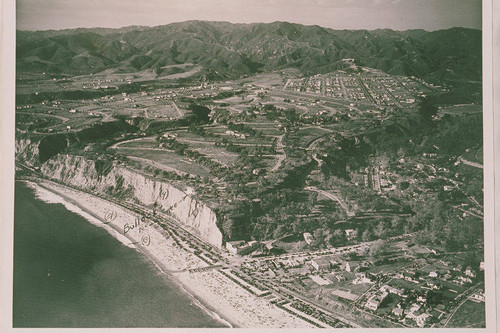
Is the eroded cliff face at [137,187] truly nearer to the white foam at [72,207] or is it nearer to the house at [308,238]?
the white foam at [72,207]

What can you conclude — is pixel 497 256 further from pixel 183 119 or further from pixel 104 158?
pixel 104 158

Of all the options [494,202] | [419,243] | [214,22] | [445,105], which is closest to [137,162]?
[214,22]

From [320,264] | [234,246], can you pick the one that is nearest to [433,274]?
[320,264]

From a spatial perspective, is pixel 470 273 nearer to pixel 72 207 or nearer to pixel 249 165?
pixel 249 165

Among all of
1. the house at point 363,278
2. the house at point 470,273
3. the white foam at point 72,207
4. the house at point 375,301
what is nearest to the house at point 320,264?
the house at point 363,278

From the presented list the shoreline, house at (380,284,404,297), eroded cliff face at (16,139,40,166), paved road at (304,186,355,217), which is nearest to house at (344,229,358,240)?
paved road at (304,186,355,217)

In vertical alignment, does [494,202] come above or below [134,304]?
above
